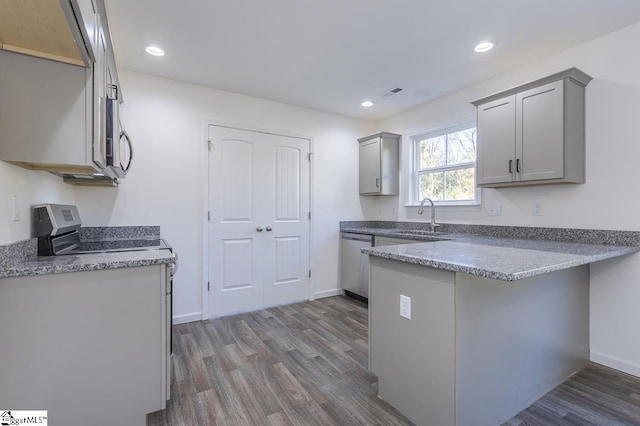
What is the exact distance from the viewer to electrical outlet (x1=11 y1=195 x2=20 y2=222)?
4.81 feet

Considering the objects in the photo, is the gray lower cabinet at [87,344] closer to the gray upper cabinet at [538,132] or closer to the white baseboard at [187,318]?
the white baseboard at [187,318]

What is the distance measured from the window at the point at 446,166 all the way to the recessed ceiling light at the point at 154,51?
303cm

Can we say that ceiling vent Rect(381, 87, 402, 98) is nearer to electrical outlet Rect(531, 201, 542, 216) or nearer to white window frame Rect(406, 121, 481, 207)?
white window frame Rect(406, 121, 481, 207)

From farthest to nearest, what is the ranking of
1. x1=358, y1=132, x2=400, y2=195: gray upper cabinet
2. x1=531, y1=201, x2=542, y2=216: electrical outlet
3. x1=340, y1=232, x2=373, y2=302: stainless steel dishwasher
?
x1=358, y1=132, x2=400, y2=195: gray upper cabinet
x1=340, y1=232, x2=373, y2=302: stainless steel dishwasher
x1=531, y1=201, x2=542, y2=216: electrical outlet

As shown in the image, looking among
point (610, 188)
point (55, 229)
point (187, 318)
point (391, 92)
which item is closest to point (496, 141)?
point (610, 188)

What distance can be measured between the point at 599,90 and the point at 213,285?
3.92m

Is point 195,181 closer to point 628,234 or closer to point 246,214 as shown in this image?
point 246,214

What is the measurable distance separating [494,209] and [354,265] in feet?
5.74

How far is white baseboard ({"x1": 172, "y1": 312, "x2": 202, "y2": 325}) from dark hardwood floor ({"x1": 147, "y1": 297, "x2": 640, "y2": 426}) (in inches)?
6.5

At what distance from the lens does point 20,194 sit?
5.08 ft

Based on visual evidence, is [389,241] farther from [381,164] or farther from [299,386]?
[299,386]

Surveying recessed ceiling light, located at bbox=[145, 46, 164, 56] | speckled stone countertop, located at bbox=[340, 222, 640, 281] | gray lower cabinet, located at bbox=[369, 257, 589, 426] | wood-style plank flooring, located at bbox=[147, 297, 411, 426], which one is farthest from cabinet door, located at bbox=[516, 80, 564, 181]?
recessed ceiling light, located at bbox=[145, 46, 164, 56]

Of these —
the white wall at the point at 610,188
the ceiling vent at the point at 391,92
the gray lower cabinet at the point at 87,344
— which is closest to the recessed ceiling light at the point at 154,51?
the gray lower cabinet at the point at 87,344

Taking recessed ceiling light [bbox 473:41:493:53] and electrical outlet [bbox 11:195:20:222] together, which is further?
recessed ceiling light [bbox 473:41:493:53]
